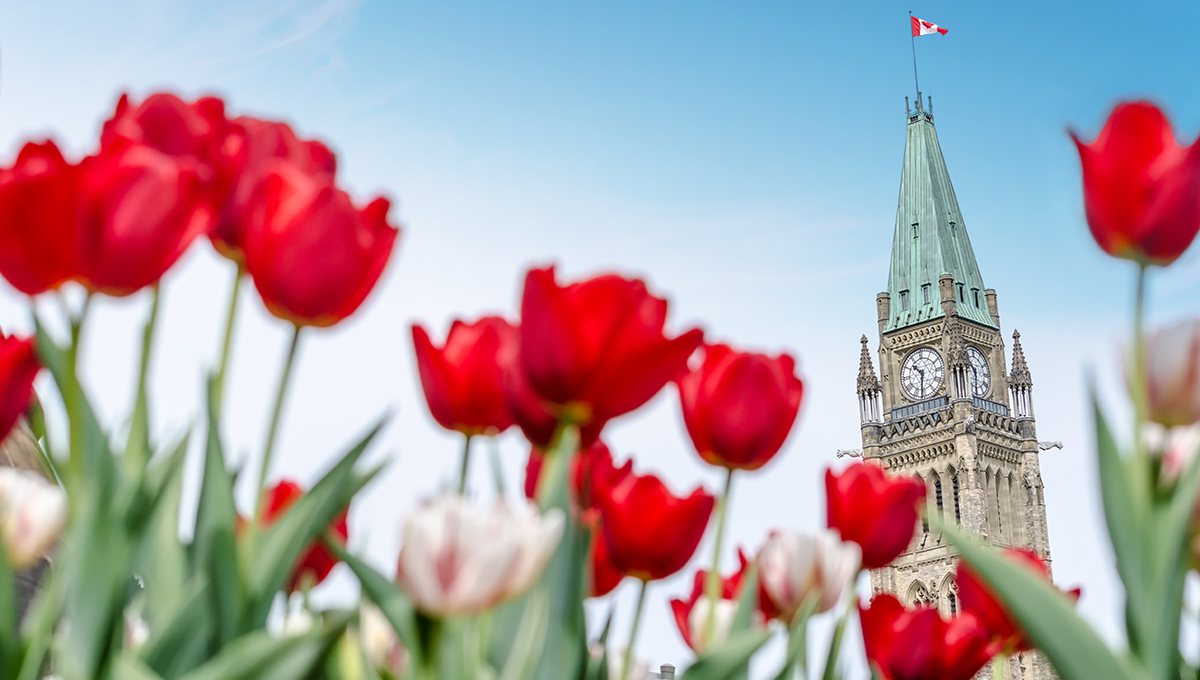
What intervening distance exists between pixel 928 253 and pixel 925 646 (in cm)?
6456

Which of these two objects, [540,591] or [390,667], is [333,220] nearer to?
[540,591]

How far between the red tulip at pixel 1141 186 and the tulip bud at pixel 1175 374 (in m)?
0.08

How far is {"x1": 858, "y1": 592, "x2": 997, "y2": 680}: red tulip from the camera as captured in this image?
181 centimetres

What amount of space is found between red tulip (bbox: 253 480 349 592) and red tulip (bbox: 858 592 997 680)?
74cm

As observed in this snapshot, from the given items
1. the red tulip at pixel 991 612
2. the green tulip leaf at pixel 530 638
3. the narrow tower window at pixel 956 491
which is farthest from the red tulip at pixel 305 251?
the narrow tower window at pixel 956 491

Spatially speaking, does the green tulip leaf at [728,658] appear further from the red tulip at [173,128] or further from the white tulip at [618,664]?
the red tulip at [173,128]

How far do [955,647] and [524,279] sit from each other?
892mm

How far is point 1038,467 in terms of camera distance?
2488 inches

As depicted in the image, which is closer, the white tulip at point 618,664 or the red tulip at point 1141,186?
the red tulip at point 1141,186

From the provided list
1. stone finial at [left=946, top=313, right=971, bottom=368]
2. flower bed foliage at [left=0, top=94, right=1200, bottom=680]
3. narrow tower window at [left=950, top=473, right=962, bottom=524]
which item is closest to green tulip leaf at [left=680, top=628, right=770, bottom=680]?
flower bed foliage at [left=0, top=94, right=1200, bottom=680]

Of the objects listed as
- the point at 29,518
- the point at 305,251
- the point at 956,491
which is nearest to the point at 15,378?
the point at 29,518

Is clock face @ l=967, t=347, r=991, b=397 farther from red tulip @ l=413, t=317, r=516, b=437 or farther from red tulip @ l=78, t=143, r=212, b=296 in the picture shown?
red tulip @ l=78, t=143, r=212, b=296

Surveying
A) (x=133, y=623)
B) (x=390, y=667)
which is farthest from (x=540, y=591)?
(x=133, y=623)

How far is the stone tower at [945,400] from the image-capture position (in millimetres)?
60969
